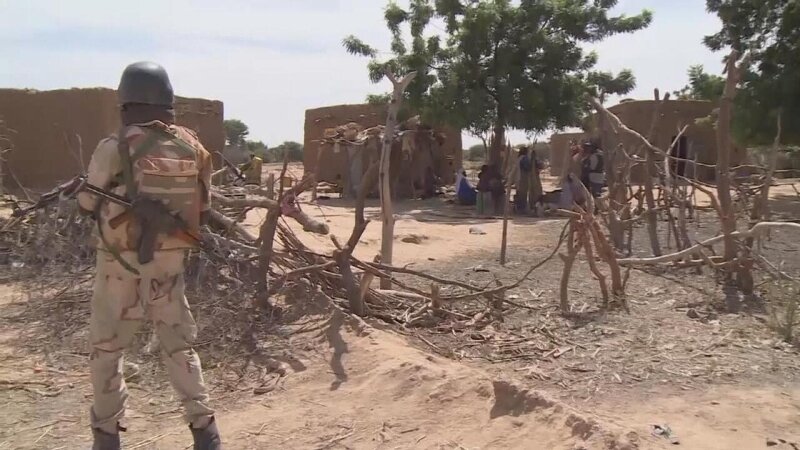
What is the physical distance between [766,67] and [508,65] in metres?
4.59

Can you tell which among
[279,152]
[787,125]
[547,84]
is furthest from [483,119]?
[279,152]

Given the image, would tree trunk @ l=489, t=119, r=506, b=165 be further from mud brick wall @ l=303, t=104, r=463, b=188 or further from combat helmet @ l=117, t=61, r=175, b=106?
combat helmet @ l=117, t=61, r=175, b=106

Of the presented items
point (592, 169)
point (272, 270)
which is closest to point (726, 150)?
point (272, 270)

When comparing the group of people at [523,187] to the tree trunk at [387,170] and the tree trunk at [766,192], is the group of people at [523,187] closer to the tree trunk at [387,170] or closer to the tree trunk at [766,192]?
the tree trunk at [766,192]

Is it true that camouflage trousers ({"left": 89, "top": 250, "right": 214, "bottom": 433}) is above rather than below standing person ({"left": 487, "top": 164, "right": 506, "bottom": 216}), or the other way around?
below

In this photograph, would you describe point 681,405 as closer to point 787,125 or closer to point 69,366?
point 69,366

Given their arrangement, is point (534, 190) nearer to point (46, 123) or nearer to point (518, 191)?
point (518, 191)

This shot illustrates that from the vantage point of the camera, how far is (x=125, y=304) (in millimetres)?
2668

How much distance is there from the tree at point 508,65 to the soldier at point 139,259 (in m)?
10.8

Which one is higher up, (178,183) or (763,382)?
(178,183)

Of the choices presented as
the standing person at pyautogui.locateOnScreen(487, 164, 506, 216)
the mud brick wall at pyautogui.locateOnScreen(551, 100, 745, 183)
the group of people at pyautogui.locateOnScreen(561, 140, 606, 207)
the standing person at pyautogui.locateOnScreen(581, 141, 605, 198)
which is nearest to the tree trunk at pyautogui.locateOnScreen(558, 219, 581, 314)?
the group of people at pyautogui.locateOnScreen(561, 140, 606, 207)

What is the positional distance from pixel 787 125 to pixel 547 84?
13.3 ft

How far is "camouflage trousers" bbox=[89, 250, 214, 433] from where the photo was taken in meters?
2.65

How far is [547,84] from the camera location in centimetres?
1352
